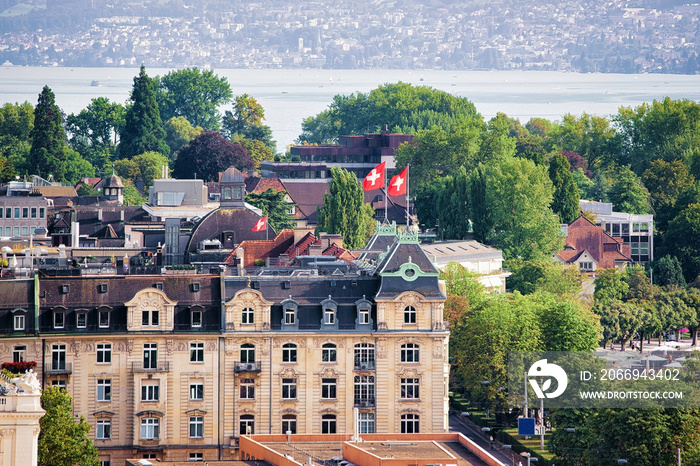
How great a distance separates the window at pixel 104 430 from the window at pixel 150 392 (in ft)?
6.78

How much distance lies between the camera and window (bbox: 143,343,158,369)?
325ft

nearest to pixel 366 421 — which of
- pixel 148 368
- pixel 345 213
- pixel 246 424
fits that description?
pixel 246 424

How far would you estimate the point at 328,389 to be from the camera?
100438mm

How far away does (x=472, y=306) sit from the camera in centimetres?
13212

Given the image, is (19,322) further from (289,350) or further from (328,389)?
(328,389)

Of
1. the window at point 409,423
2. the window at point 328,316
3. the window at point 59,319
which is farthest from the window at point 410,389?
the window at point 59,319

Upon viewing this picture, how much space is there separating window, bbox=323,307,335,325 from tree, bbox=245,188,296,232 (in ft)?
273

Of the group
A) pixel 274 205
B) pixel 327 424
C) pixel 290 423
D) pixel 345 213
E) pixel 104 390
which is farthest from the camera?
pixel 274 205

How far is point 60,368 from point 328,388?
42.4 feet

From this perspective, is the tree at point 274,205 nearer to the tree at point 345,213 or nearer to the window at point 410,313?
the tree at point 345,213

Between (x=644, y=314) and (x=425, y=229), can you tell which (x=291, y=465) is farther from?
(x=425, y=229)

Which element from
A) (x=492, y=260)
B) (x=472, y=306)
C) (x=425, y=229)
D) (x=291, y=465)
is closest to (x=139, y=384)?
(x=291, y=465)

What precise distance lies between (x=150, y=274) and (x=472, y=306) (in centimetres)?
3470

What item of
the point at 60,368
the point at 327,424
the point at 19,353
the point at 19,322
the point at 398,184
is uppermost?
the point at 398,184
